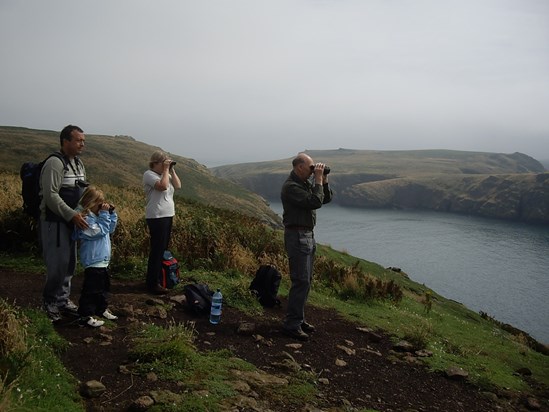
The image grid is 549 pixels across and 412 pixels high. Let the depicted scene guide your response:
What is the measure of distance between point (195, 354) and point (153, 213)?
317 cm

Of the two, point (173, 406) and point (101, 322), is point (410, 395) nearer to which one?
point (173, 406)

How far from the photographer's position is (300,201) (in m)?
7.14

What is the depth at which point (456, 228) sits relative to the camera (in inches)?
3718

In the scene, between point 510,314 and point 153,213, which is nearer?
point 153,213

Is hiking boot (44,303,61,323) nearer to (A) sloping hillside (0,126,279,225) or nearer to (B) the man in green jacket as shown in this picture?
(B) the man in green jacket

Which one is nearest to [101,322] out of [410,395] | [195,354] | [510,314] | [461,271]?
[195,354]

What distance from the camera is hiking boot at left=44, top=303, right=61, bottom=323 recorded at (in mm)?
6227

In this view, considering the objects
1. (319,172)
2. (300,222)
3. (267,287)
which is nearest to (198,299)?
(267,287)

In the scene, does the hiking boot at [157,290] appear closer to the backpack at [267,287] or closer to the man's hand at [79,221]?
the backpack at [267,287]

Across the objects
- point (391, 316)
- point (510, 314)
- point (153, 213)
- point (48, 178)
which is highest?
point (48, 178)

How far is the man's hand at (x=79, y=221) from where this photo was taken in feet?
19.7

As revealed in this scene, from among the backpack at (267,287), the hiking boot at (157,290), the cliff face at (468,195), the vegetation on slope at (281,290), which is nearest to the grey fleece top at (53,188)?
the vegetation on slope at (281,290)

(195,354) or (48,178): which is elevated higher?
(48,178)

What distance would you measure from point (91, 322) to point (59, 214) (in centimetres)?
164
